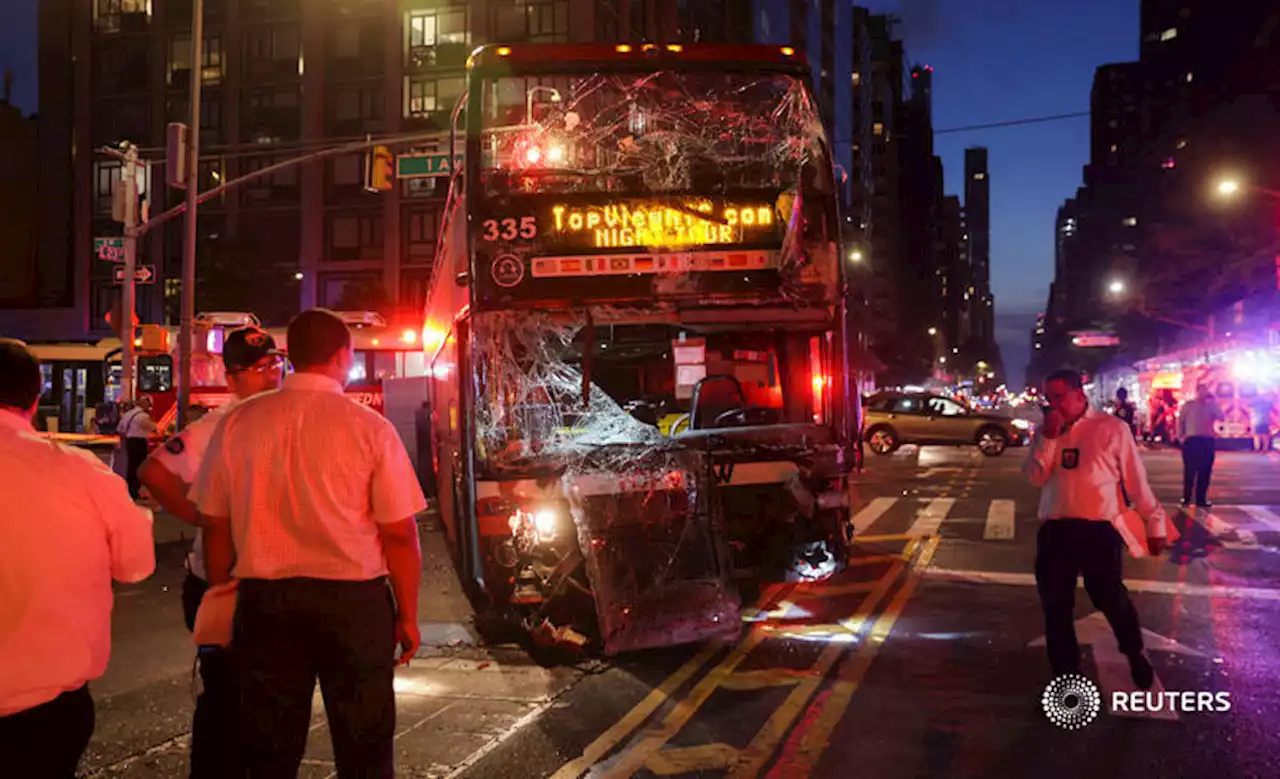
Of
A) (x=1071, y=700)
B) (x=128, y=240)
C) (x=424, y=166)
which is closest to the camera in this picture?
(x=1071, y=700)

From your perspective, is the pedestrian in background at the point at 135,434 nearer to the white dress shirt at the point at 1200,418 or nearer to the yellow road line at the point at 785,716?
the yellow road line at the point at 785,716

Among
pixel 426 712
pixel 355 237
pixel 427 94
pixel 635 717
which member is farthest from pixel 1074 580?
pixel 355 237

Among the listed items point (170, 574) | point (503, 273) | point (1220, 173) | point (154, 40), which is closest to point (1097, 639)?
point (503, 273)

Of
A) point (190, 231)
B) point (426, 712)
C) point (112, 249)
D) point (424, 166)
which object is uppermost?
point (424, 166)

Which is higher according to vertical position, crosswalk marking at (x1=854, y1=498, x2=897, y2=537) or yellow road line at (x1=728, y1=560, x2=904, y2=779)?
crosswalk marking at (x1=854, y1=498, x2=897, y2=537)

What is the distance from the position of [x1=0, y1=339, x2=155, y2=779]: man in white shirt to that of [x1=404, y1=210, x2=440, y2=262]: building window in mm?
52489

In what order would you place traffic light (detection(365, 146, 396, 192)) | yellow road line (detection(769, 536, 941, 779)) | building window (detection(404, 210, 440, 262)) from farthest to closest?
building window (detection(404, 210, 440, 262)) < traffic light (detection(365, 146, 396, 192)) < yellow road line (detection(769, 536, 941, 779))

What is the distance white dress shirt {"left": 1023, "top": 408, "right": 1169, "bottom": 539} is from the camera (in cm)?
568

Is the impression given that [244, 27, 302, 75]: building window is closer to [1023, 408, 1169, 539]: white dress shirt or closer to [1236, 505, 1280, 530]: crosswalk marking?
[1236, 505, 1280, 530]: crosswalk marking

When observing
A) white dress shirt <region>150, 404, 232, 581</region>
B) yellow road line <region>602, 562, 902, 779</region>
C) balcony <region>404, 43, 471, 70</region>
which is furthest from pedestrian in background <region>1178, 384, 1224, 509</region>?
balcony <region>404, 43, 471, 70</region>

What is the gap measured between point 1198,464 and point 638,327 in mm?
10733

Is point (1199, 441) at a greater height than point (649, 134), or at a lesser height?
lesser

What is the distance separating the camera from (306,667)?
338cm

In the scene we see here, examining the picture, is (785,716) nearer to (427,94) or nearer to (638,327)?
(638,327)
